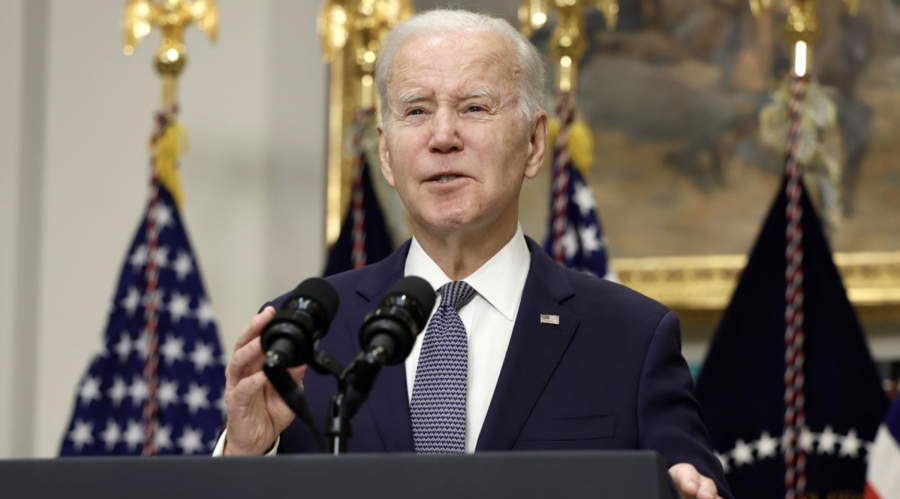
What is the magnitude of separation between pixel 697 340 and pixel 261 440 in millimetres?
4016

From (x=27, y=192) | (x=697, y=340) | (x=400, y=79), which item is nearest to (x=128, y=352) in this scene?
(x=27, y=192)

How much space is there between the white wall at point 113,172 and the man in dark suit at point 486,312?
396 cm

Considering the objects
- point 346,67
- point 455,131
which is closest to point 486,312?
point 455,131

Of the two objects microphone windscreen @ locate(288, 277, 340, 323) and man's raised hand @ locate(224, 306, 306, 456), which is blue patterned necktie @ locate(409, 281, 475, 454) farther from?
microphone windscreen @ locate(288, 277, 340, 323)

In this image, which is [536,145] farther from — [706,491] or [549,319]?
[706,491]

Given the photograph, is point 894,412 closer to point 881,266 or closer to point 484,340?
point 881,266

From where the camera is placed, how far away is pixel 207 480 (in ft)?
5.84

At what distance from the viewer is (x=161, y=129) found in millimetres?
6465

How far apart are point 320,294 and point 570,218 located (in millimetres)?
4008

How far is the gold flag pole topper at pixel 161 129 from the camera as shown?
643 centimetres

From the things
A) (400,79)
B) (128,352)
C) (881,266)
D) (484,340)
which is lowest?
(128,352)

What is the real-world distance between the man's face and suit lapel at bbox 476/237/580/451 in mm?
171

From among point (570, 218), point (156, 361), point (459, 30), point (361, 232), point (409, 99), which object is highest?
Answer: point (459, 30)

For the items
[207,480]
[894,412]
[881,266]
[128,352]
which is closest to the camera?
[207,480]
